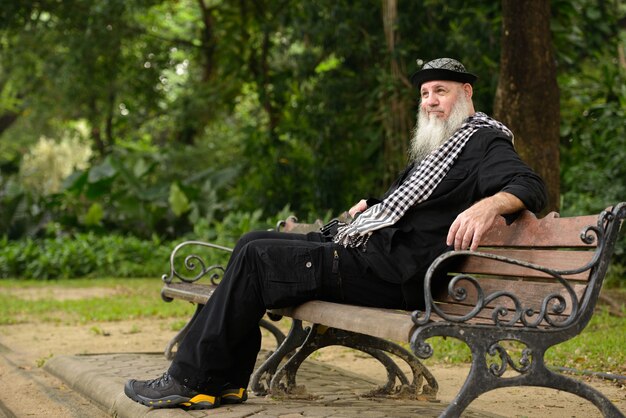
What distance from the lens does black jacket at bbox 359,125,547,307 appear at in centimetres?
403

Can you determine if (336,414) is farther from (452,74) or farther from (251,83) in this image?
(251,83)

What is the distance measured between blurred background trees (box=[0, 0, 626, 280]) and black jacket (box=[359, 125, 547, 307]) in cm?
407

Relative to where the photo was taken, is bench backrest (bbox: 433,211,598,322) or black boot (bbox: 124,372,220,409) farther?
black boot (bbox: 124,372,220,409)

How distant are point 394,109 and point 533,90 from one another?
14.1ft

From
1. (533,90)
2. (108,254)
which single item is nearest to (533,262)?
(533,90)

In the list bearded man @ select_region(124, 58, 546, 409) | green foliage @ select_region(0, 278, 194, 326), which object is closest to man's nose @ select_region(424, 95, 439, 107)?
bearded man @ select_region(124, 58, 546, 409)

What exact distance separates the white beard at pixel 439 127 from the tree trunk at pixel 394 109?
7634 millimetres

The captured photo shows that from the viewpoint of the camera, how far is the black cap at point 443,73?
14.3 ft

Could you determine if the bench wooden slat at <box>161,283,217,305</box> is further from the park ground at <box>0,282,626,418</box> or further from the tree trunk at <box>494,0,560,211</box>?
the tree trunk at <box>494,0,560,211</box>

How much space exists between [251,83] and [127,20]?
287 centimetres

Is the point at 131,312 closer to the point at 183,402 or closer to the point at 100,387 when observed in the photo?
the point at 100,387

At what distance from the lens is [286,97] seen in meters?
15.7

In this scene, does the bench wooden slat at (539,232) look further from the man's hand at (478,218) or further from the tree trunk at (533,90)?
the tree trunk at (533,90)

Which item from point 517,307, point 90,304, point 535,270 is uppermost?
point 535,270
